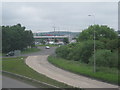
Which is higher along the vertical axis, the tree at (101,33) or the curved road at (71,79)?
the tree at (101,33)

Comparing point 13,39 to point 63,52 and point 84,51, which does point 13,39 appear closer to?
point 63,52

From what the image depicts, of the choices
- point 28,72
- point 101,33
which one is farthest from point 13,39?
point 28,72

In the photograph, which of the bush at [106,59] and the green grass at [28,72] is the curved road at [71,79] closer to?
the green grass at [28,72]

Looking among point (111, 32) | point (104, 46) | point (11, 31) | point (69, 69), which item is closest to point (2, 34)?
point (11, 31)

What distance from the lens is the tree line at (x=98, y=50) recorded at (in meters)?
37.6

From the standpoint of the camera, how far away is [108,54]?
3788cm

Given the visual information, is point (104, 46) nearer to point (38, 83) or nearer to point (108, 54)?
point (108, 54)

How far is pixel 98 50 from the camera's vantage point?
4147 cm

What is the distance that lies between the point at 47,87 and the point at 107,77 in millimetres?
9004

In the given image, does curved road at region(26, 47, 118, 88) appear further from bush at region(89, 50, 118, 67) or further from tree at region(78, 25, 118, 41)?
tree at region(78, 25, 118, 41)

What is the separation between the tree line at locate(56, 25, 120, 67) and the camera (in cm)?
3756

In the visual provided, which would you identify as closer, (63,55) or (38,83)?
(38,83)

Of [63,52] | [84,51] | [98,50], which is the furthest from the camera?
[63,52]

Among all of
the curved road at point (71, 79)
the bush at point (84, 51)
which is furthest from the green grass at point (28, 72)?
the bush at point (84, 51)
